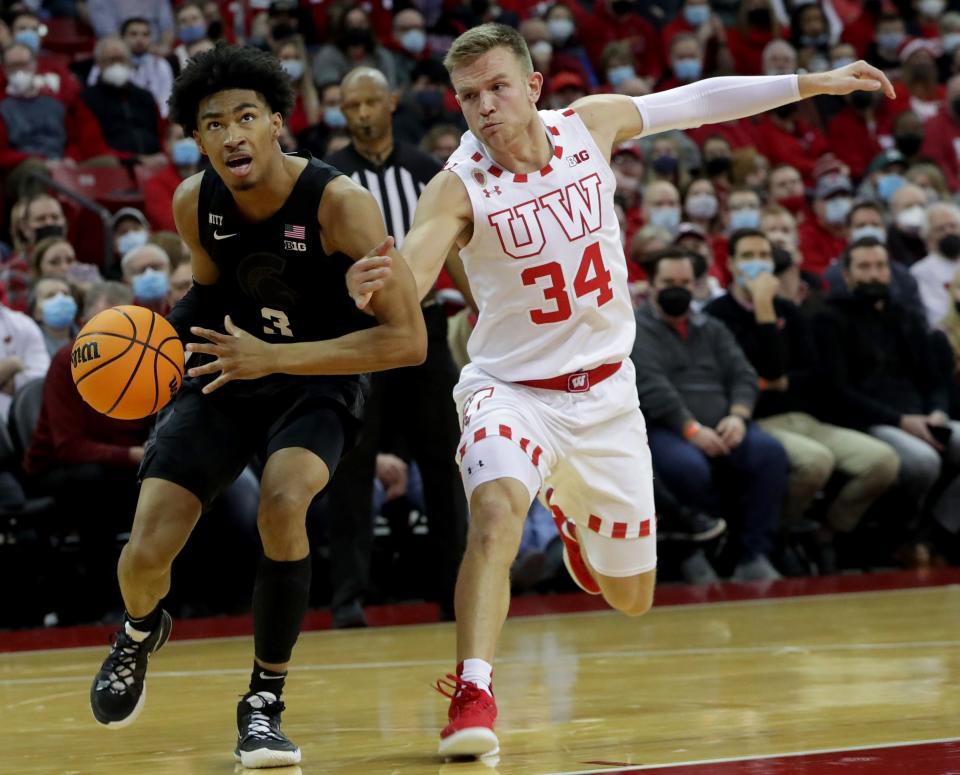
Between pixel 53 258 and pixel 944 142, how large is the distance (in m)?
9.19

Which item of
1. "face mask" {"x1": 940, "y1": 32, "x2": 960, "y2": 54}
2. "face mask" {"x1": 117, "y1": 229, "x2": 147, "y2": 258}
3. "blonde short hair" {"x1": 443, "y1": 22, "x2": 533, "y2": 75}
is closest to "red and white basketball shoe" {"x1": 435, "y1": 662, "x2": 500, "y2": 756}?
"blonde short hair" {"x1": 443, "y1": 22, "x2": 533, "y2": 75}

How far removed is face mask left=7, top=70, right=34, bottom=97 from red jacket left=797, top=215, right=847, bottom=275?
6.25 metres

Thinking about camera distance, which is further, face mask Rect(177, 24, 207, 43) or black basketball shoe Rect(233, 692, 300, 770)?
face mask Rect(177, 24, 207, 43)

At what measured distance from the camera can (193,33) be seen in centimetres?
1369

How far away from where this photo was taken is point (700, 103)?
5.51 m

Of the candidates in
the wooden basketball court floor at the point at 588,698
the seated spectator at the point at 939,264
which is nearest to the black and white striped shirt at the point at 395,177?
the wooden basketball court floor at the point at 588,698

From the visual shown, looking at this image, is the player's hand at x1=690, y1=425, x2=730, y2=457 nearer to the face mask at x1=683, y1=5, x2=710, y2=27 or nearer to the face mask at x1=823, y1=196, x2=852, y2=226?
the face mask at x1=823, y1=196, x2=852, y2=226

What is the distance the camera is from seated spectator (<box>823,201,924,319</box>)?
11.7m

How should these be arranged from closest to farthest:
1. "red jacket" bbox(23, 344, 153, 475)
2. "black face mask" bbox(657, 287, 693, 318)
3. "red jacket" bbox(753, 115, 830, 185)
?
"red jacket" bbox(23, 344, 153, 475), "black face mask" bbox(657, 287, 693, 318), "red jacket" bbox(753, 115, 830, 185)

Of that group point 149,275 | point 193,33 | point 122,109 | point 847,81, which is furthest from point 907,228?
point 847,81

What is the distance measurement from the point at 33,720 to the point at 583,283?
2.27 m

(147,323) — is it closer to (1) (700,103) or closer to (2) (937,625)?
(1) (700,103)

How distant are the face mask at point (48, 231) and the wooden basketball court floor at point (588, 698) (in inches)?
148

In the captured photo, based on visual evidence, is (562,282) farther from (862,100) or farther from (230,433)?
(862,100)
